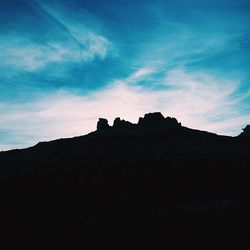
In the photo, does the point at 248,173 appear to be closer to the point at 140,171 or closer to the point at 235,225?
the point at 140,171

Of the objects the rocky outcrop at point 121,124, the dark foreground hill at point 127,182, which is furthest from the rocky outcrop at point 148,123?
the dark foreground hill at point 127,182

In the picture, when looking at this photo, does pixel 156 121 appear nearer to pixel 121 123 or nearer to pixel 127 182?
pixel 121 123

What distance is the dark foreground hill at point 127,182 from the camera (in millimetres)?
37844

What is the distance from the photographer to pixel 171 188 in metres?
49.0

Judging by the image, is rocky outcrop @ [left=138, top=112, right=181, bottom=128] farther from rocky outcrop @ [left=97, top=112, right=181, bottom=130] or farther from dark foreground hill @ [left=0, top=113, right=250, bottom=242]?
dark foreground hill @ [left=0, top=113, right=250, bottom=242]

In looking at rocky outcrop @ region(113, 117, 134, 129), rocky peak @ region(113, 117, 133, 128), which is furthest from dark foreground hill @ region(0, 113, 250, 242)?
rocky peak @ region(113, 117, 133, 128)

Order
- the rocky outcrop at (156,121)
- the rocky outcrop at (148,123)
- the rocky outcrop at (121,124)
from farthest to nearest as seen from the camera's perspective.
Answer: the rocky outcrop at (121,124)
the rocky outcrop at (148,123)
the rocky outcrop at (156,121)

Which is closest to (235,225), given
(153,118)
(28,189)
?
(28,189)

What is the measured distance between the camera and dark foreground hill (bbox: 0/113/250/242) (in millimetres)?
37844

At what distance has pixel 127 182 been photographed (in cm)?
5166

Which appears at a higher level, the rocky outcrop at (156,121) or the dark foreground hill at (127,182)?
the rocky outcrop at (156,121)

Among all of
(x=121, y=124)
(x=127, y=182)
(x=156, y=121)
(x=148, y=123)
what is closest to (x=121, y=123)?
(x=121, y=124)

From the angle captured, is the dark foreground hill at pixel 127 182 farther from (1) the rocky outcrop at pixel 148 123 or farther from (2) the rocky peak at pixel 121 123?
(2) the rocky peak at pixel 121 123

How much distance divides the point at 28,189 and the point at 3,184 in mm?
7501
